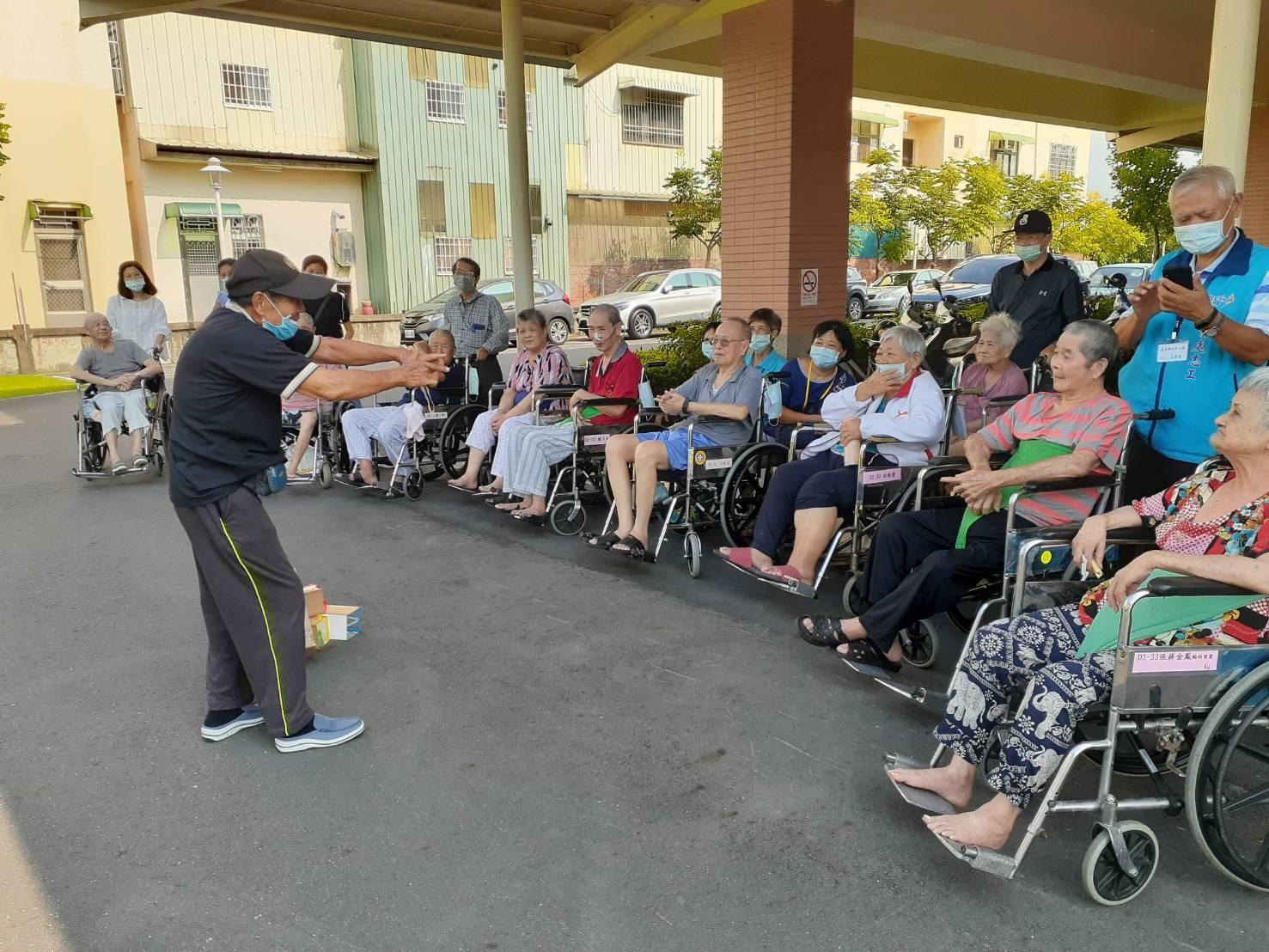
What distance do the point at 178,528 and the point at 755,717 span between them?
4.36 metres

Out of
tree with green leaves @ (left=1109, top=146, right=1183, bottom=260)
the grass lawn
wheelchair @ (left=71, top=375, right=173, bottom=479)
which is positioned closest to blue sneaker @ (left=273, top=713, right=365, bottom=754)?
wheelchair @ (left=71, top=375, right=173, bottom=479)

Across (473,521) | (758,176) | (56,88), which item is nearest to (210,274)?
(56,88)

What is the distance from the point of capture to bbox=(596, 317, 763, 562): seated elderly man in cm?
514

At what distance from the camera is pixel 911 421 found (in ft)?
14.3

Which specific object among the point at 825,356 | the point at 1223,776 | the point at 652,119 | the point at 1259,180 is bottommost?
the point at 1223,776

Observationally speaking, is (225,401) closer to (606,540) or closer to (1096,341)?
(606,540)

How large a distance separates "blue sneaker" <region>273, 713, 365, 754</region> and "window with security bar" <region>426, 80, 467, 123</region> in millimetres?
22271

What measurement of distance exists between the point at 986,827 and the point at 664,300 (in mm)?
17943

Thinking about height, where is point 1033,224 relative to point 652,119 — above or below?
below

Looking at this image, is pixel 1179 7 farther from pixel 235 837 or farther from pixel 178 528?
pixel 235 837

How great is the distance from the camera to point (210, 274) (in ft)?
69.8

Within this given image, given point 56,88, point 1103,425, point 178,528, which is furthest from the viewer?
point 56,88

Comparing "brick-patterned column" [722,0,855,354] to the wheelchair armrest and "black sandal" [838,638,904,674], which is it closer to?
"black sandal" [838,638,904,674]

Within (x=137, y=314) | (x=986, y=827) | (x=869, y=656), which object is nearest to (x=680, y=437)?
(x=869, y=656)
